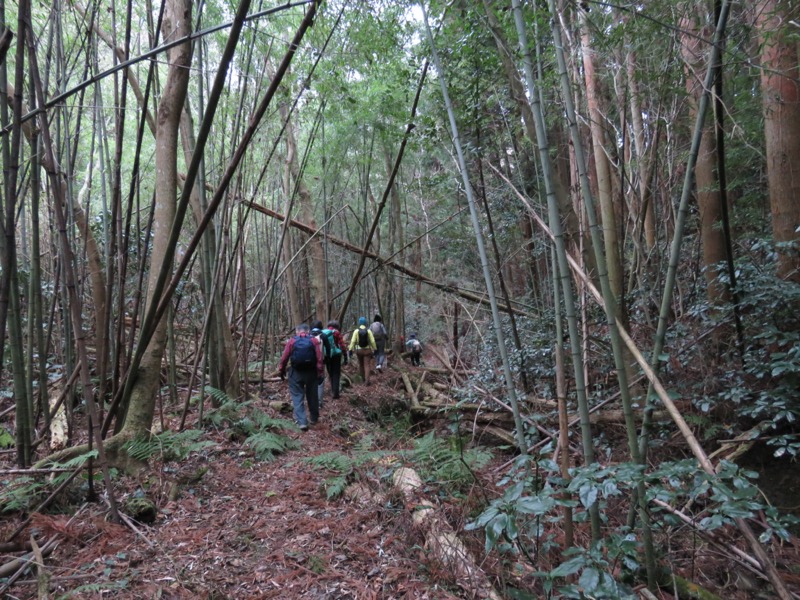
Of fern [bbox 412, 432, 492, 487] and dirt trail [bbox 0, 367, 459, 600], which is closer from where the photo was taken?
dirt trail [bbox 0, 367, 459, 600]

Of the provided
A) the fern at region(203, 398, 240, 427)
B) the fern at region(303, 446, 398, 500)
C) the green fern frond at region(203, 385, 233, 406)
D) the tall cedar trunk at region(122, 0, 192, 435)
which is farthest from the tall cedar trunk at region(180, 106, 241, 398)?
the fern at region(303, 446, 398, 500)

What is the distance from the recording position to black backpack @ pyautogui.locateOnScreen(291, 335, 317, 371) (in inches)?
195

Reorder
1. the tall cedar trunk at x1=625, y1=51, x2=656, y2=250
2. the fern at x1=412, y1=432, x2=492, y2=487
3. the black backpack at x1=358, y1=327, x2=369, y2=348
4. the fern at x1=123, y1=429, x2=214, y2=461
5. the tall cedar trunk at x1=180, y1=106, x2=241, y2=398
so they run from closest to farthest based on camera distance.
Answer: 1. the fern at x1=412, y1=432, x2=492, y2=487
2. the fern at x1=123, y1=429, x2=214, y2=461
3. the tall cedar trunk at x1=625, y1=51, x2=656, y2=250
4. the tall cedar trunk at x1=180, y1=106, x2=241, y2=398
5. the black backpack at x1=358, y1=327, x2=369, y2=348

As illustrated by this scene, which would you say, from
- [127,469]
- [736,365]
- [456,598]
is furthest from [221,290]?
[736,365]

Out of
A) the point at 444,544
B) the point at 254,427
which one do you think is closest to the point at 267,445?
the point at 254,427

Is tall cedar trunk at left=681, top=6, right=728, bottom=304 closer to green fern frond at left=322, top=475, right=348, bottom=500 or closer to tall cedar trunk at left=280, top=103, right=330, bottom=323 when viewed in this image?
green fern frond at left=322, top=475, right=348, bottom=500

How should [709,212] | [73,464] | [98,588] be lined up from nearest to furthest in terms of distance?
[98,588], [73,464], [709,212]

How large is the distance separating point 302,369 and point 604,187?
3.45 m

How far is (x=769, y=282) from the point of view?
3260 millimetres

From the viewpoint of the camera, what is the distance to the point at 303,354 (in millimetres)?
4969

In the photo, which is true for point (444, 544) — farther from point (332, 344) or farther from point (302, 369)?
point (332, 344)

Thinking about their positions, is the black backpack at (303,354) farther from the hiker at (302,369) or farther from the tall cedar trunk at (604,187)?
the tall cedar trunk at (604,187)

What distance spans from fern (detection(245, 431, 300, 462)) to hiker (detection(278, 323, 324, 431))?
688 millimetres

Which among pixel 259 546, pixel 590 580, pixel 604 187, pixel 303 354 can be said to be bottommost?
pixel 259 546
